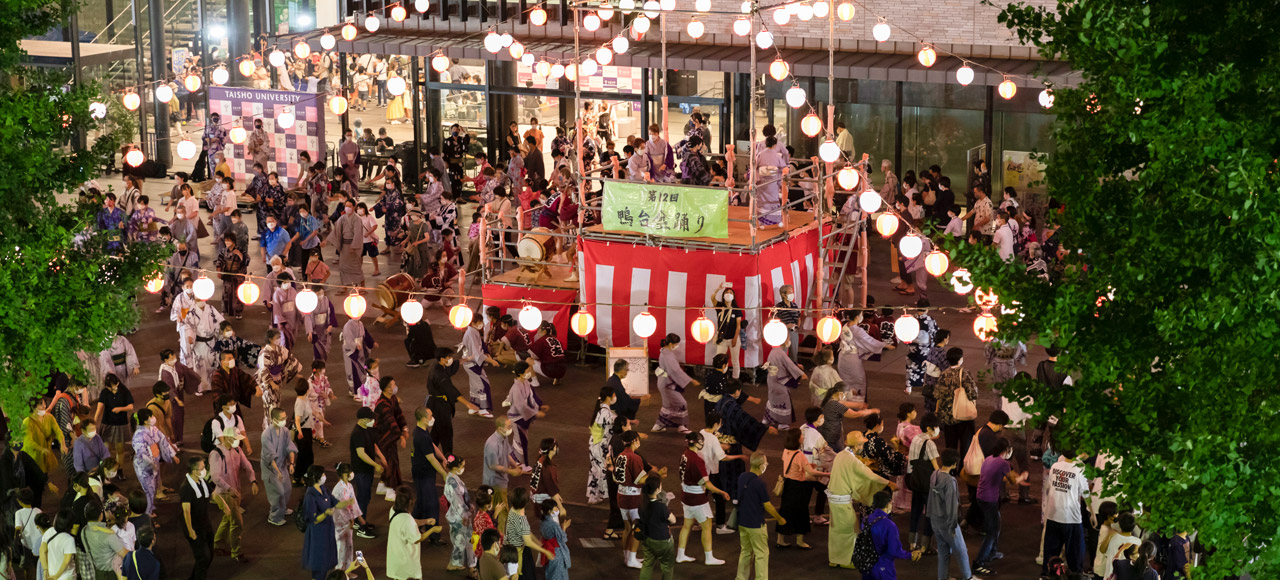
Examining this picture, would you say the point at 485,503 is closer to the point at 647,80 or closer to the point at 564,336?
the point at 564,336

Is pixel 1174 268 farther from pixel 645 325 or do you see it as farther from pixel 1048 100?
pixel 645 325

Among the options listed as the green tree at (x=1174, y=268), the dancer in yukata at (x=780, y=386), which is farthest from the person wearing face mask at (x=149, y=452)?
the green tree at (x=1174, y=268)

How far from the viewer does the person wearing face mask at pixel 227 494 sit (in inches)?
575

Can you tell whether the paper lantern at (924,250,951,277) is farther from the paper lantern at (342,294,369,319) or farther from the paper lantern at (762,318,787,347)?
the paper lantern at (342,294,369,319)

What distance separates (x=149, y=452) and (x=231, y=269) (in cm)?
777

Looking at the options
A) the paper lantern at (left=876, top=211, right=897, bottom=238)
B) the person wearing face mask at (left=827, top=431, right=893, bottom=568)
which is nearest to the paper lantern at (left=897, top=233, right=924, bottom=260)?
the paper lantern at (left=876, top=211, right=897, bottom=238)

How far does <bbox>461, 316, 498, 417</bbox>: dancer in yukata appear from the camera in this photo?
1795cm

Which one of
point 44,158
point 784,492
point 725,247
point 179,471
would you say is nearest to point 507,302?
point 725,247

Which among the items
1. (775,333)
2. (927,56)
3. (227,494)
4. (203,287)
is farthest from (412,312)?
(927,56)

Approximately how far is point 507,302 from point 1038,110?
11.1m

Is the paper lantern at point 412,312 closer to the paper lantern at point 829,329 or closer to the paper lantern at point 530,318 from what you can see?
the paper lantern at point 530,318

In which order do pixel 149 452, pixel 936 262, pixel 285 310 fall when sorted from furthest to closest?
1. pixel 285 310
2. pixel 936 262
3. pixel 149 452

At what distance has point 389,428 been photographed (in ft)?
50.9

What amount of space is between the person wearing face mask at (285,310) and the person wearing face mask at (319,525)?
7.02m
